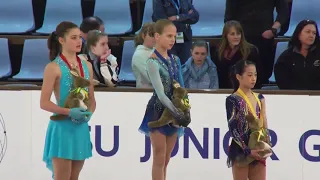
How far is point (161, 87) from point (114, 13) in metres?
3.36

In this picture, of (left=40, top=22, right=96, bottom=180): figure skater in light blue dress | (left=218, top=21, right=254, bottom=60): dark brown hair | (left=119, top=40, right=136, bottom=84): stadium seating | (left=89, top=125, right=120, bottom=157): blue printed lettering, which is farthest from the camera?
(left=119, top=40, right=136, bottom=84): stadium seating

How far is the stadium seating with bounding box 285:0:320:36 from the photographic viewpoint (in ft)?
26.8

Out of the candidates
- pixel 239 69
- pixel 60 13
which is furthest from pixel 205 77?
pixel 60 13

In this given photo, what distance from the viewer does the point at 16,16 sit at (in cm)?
846

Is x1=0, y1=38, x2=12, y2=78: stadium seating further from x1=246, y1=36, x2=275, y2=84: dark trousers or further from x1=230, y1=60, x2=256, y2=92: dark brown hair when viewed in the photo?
x1=230, y1=60, x2=256, y2=92: dark brown hair

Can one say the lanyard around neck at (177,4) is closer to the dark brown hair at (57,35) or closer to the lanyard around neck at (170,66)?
the lanyard around neck at (170,66)

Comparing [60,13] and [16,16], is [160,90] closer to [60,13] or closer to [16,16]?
[60,13]

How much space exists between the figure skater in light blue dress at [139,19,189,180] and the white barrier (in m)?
0.84

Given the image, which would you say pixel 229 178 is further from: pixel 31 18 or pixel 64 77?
pixel 31 18

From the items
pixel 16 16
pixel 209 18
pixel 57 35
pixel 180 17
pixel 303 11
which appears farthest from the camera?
pixel 16 16

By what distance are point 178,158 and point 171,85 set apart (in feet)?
4.08

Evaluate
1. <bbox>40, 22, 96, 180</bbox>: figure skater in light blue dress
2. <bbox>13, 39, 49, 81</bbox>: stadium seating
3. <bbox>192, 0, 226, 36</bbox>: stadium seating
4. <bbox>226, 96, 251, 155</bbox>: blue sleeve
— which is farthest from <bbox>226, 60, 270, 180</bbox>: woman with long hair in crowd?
<bbox>13, 39, 49, 81</bbox>: stadium seating

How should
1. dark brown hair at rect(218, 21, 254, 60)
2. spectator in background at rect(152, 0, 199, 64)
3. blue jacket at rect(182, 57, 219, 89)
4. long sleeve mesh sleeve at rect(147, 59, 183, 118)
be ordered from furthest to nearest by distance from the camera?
spectator in background at rect(152, 0, 199, 64) < dark brown hair at rect(218, 21, 254, 60) < blue jacket at rect(182, 57, 219, 89) < long sleeve mesh sleeve at rect(147, 59, 183, 118)

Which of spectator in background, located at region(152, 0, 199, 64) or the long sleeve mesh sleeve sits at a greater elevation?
spectator in background, located at region(152, 0, 199, 64)
